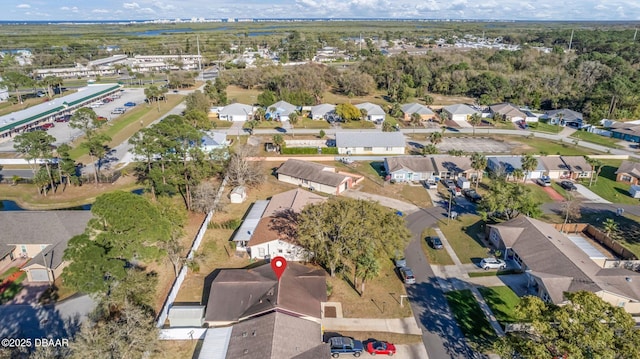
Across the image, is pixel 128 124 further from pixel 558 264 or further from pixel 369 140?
pixel 558 264

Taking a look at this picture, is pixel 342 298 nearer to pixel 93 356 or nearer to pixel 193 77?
pixel 93 356

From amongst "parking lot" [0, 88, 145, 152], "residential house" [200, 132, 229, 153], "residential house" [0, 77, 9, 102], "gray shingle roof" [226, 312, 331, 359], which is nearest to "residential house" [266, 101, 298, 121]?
"residential house" [200, 132, 229, 153]

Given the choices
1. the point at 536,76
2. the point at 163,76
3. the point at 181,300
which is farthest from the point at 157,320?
the point at 163,76

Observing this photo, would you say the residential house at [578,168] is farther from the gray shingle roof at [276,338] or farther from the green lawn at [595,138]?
the gray shingle roof at [276,338]

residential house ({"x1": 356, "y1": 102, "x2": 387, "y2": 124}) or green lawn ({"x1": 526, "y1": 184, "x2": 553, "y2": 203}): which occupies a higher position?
residential house ({"x1": 356, "y1": 102, "x2": 387, "y2": 124})

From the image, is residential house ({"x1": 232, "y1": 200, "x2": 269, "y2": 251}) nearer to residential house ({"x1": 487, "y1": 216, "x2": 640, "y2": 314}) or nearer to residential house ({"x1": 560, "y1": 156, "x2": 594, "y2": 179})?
residential house ({"x1": 487, "y1": 216, "x2": 640, "y2": 314})

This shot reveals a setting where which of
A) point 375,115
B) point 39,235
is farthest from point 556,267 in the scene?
point 375,115
